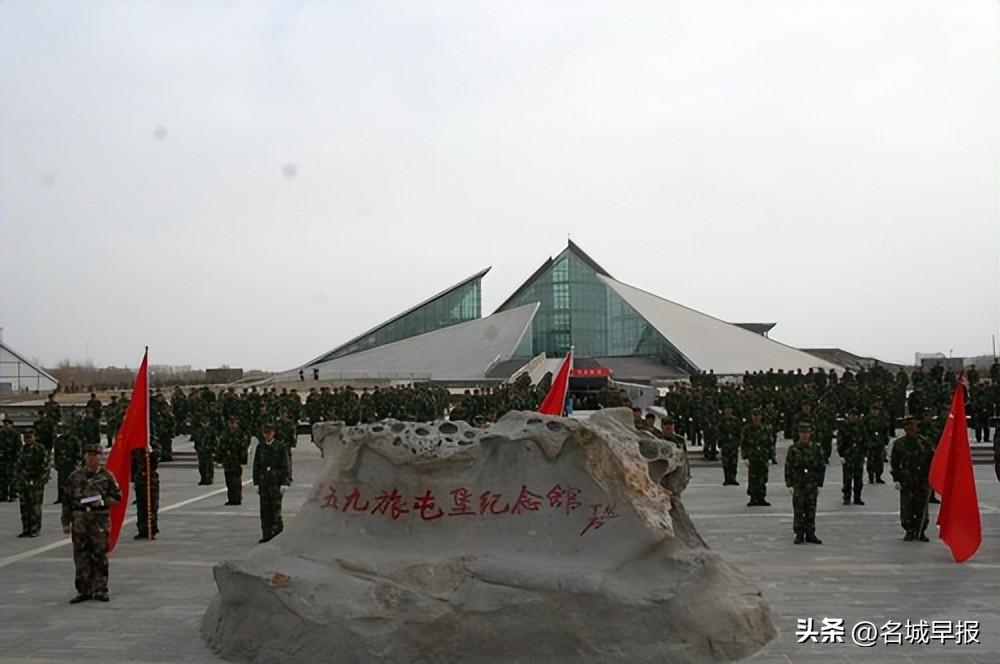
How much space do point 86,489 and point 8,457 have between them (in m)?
5.40

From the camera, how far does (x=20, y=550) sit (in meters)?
6.86

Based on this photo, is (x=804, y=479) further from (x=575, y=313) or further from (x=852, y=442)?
(x=575, y=313)

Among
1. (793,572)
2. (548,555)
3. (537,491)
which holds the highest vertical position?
(537,491)

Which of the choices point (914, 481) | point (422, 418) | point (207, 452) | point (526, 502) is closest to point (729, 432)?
point (914, 481)

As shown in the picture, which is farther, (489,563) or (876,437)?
(876,437)

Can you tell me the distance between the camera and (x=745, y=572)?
5.76 metres

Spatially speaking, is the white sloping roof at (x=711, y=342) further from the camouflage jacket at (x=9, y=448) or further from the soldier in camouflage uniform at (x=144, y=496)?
the soldier in camouflage uniform at (x=144, y=496)

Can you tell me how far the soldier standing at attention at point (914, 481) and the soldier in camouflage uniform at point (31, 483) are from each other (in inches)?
291

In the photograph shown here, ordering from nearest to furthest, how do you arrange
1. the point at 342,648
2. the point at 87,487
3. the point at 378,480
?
the point at 342,648 < the point at 378,480 < the point at 87,487

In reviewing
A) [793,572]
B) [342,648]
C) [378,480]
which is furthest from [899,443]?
[342,648]

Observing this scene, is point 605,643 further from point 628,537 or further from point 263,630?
point 263,630

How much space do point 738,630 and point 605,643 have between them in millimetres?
676

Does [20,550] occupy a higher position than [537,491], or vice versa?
[537,491]

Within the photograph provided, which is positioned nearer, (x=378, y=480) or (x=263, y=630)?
(x=263, y=630)
